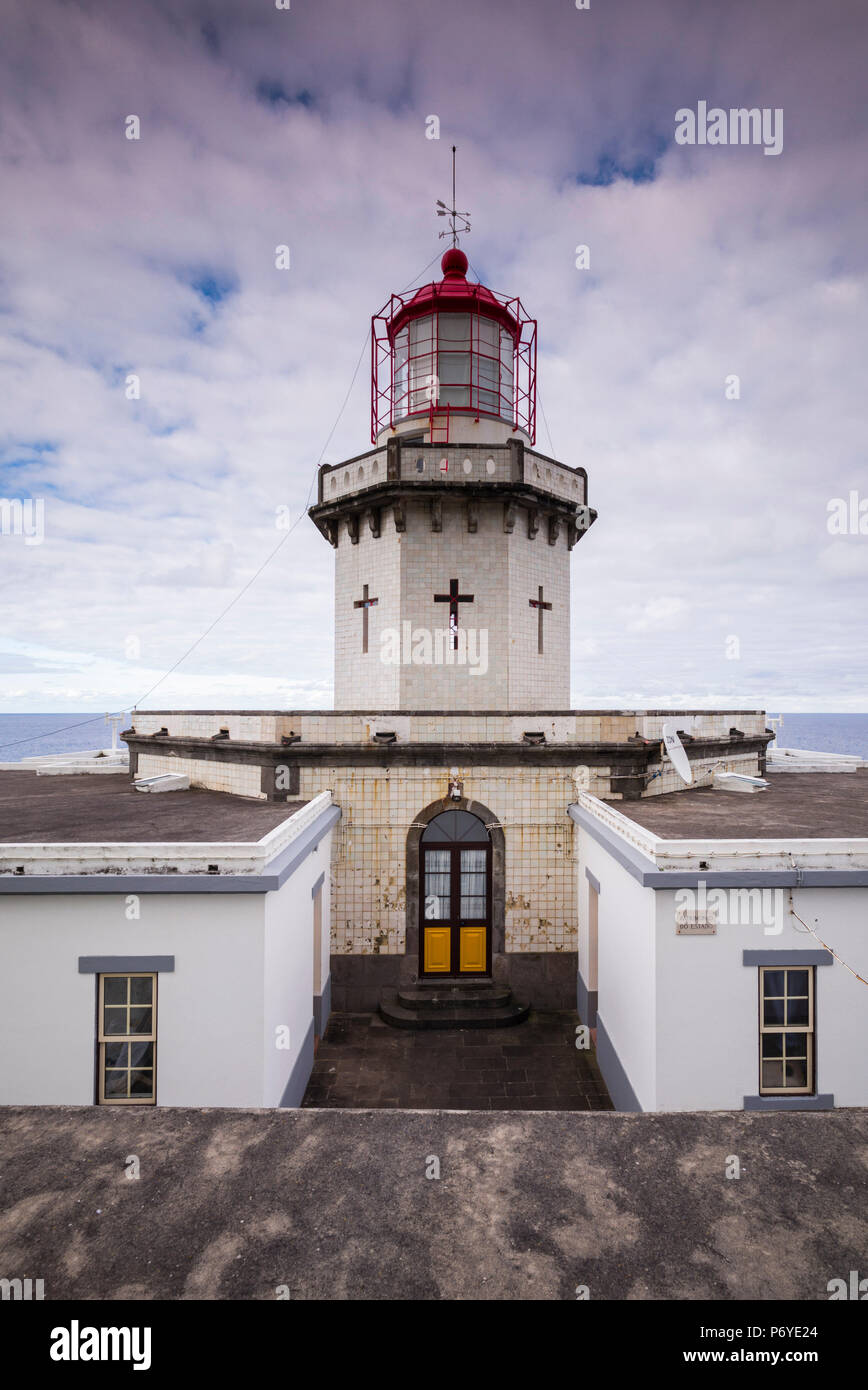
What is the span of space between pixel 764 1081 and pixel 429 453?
14511mm

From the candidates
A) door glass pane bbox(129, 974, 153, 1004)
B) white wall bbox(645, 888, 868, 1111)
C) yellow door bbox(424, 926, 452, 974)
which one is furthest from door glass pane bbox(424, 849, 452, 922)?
door glass pane bbox(129, 974, 153, 1004)

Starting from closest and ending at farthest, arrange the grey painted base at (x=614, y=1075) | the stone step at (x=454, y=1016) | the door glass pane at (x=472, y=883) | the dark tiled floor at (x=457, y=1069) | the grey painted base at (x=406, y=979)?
the grey painted base at (x=614, y=1075) < the dark tiled floor at (x=457, y=1069) < the stone step at (x=454, y=1016) < the grey painted base at (x=406, y=979) < the door glass pane at (x=472, y=883)

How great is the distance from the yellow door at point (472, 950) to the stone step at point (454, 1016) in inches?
33.5

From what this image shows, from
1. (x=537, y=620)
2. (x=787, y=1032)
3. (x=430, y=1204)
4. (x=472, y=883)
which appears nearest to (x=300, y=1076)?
(x=472, y=883)

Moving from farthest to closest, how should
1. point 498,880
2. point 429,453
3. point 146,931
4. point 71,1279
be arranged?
point 429,453 < point 498,880 < point 146,931 < point 71,1279

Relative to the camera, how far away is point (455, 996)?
42.1ft

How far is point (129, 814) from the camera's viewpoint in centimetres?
1164

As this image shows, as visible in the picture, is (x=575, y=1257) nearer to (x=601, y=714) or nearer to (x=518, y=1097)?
(x=518, y=1097)

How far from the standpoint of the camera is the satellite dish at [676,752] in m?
13.5

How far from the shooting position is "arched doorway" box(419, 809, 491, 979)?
13.4m

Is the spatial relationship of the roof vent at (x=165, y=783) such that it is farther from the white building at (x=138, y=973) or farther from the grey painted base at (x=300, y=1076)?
the grey painted base at (x=300, y=1076)

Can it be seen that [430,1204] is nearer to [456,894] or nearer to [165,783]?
[456,894]

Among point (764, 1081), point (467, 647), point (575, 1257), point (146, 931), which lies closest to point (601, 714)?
point (467, 647)

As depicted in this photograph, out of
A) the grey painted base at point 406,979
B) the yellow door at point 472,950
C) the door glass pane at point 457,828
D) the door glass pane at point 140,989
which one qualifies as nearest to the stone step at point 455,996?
the grey painted base at point 406,979
